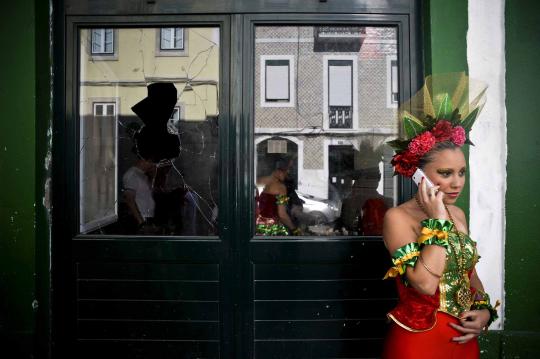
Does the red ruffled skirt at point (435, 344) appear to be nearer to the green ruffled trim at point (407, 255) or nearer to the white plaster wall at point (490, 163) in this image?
the green ruffled trim at point (407, 255)

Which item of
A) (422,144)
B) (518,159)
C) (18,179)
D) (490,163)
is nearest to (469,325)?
(422,144)

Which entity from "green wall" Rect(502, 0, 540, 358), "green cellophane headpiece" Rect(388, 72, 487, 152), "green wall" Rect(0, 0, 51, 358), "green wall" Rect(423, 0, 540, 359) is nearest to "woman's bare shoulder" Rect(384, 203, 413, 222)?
"green cellophane headpiece" Rect(388, 72, 487, 152)

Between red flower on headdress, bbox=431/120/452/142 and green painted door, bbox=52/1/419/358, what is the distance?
1.36 metres

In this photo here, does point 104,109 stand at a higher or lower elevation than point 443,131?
higher

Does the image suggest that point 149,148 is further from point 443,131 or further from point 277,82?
point 443,131

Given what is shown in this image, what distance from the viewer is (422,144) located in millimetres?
2445

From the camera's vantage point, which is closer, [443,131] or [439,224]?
[439,224]

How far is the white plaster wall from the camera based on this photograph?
11.4 feet

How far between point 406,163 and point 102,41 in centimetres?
272

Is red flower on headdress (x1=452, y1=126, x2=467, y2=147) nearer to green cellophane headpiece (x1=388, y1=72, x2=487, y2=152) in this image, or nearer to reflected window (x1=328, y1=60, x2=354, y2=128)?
green cellophane headpiece (x1=388, y1=72, x2=487, y2=152)

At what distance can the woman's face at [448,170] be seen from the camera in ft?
8.02

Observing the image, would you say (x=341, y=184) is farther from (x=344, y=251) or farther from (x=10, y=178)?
(x=10, y=178)

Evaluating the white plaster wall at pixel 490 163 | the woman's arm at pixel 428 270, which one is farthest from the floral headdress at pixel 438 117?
the white plaster wall at pixel 490 163

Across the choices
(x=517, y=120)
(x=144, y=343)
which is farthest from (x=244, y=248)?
(x=517, y=120)
